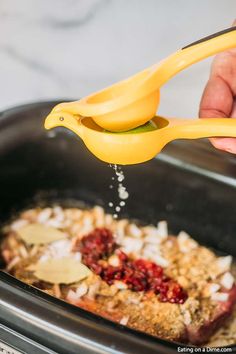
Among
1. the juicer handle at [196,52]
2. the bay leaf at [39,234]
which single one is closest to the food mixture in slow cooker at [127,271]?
the bay leaf at [39,234]

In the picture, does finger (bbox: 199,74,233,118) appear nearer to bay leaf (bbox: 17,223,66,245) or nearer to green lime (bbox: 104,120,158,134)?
green lime (bbox: 104,120,158,134)

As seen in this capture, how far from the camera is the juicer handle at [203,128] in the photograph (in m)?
0.65

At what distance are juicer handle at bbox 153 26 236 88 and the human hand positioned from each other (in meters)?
0.21

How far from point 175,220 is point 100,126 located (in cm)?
30

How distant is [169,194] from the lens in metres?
0.94

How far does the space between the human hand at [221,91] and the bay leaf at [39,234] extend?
28cm

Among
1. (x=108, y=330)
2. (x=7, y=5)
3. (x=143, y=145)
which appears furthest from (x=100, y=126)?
(x=7, y=5)

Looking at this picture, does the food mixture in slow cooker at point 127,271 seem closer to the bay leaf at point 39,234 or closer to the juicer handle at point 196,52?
the bay leaf at point 39,234

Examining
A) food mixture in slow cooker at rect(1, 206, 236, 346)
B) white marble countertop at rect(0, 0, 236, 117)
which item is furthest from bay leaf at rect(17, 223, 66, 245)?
white marble countertop at rect(0, 0, 236, 117)

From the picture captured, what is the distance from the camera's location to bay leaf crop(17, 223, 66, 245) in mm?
933

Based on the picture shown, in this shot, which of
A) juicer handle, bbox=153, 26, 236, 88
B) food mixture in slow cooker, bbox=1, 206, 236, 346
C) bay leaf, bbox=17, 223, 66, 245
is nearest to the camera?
juicer handle, bbox=153, 26, 236, 88

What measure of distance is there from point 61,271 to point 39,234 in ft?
0.30

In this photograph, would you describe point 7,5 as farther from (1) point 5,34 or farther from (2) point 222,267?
(2) point 222,267

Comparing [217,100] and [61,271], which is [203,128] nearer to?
[217,100]
